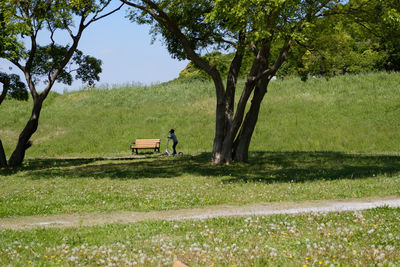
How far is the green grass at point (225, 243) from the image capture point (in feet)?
20.5

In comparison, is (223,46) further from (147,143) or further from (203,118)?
(203,118)

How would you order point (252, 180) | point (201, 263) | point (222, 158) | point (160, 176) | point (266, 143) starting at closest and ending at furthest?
point (201, 263)
point (252, 180)
point (160, 176)
point (222, 158)
point (266, 143)

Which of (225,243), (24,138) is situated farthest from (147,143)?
(225,243)

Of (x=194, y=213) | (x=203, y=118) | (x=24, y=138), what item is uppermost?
(x=203, y=118)

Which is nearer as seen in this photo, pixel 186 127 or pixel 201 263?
pixel 201 263

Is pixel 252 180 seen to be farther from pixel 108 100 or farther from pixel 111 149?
pixel 108 100

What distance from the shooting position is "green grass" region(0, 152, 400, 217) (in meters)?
12.4

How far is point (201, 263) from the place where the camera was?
6145mm

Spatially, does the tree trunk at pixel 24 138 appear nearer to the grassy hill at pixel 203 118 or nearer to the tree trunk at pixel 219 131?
the grassy hill at pixel 203 118

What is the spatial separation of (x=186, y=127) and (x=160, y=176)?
22174 mm

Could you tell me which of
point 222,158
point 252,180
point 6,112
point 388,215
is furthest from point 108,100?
Answer: point 388,215

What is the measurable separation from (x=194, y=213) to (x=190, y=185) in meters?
4.75

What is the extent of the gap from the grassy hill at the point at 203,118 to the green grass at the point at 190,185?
1215 centimetres

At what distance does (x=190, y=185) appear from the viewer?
15.6 meters
